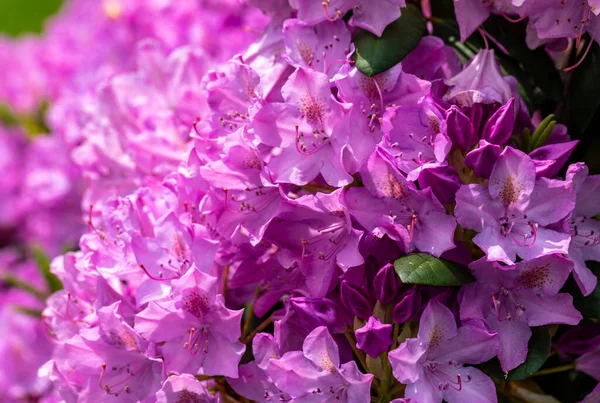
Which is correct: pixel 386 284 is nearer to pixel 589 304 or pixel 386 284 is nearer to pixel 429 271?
pixel 429 271

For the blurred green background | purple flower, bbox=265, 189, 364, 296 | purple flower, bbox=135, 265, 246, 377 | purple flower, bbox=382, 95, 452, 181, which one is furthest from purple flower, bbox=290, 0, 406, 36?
the blurred green background

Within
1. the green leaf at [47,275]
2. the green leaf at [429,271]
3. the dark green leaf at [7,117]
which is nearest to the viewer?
the green leaf at [429,271]

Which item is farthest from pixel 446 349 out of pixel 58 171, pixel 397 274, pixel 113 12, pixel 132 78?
pixel 113 12

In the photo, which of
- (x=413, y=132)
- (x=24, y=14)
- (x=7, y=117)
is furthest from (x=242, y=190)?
(x=24, y=14)

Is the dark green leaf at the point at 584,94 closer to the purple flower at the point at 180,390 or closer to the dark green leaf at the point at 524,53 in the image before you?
the dark green leaf at the point at 524,53

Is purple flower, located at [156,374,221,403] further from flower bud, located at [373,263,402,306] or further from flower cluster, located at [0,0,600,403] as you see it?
flower bud, located at [373,263,402,306]

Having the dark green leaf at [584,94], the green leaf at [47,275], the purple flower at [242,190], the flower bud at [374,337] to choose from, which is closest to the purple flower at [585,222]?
the dark green leaf at [584,94]

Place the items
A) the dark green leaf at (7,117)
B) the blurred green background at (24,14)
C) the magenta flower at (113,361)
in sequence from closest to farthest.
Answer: the magenta flower at (113,361), the dark green leaf at (7,117), the blurred green background at (24,14)
